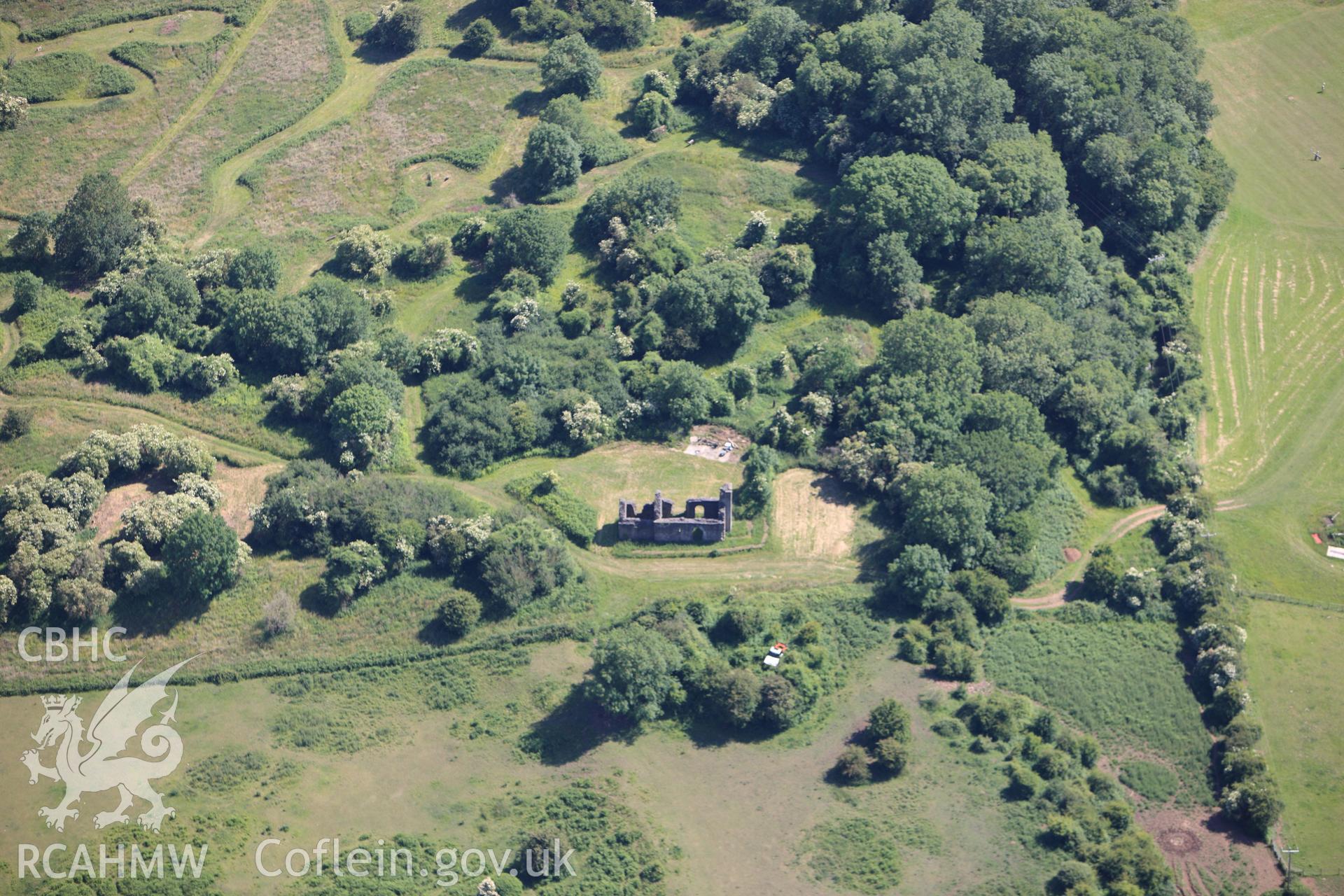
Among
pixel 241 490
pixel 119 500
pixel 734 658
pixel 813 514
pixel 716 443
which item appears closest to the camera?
pixel 734 658

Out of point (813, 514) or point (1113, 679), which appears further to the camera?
point (813, 514)

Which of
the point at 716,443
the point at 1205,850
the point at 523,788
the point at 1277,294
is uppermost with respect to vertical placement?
the point at 1277,294

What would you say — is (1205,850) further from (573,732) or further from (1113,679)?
(573,732)

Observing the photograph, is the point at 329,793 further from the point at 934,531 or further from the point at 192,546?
the point at 934,531

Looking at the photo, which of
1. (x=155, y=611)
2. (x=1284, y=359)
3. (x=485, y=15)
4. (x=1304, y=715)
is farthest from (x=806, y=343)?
(x=485, y=15)

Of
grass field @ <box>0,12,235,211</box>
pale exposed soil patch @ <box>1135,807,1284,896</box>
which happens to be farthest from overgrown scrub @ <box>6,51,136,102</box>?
pale exposed soil patch @ <box>1135,807,1284,896</box>

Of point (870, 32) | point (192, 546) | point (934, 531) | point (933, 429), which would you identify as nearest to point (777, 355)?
point (933, 429)
